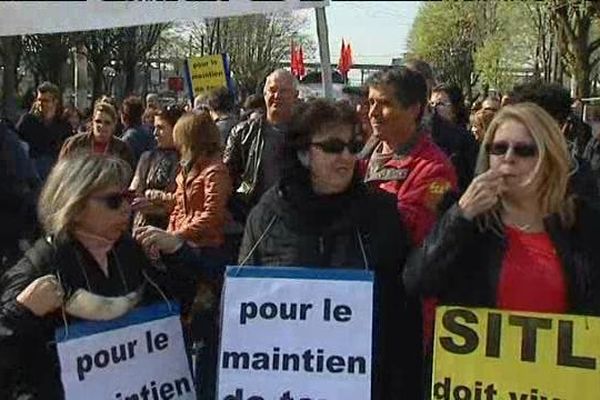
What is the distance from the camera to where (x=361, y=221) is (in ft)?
12.7

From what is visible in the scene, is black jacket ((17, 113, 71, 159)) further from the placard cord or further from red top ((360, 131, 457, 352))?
the placard cord

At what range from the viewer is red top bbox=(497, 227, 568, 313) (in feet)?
11.8

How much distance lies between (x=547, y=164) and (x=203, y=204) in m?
2.76

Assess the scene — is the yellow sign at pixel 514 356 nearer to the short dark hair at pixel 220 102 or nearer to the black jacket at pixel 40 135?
the short dark hair at pixel 220 102

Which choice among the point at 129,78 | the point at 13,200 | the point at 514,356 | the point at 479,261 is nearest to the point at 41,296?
the point at 479,261

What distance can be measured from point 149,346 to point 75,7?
1.19 meters

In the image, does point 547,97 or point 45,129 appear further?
point 45,129

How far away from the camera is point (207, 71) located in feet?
52.4

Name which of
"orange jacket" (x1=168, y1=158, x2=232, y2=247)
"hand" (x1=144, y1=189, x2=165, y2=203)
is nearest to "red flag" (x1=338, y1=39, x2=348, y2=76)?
"hand" (x1=144, y1=189, x2=165, y2=203)

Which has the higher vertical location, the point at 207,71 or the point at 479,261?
the point at 479,261

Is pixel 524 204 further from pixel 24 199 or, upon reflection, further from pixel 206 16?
pixel 24 199

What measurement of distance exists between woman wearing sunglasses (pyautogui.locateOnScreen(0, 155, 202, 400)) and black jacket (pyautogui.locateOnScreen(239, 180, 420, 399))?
0.51 meters

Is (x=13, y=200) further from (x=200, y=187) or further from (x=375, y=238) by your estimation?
(x=375, y=238)

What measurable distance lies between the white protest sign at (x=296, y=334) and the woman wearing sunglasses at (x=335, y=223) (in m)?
0.07
